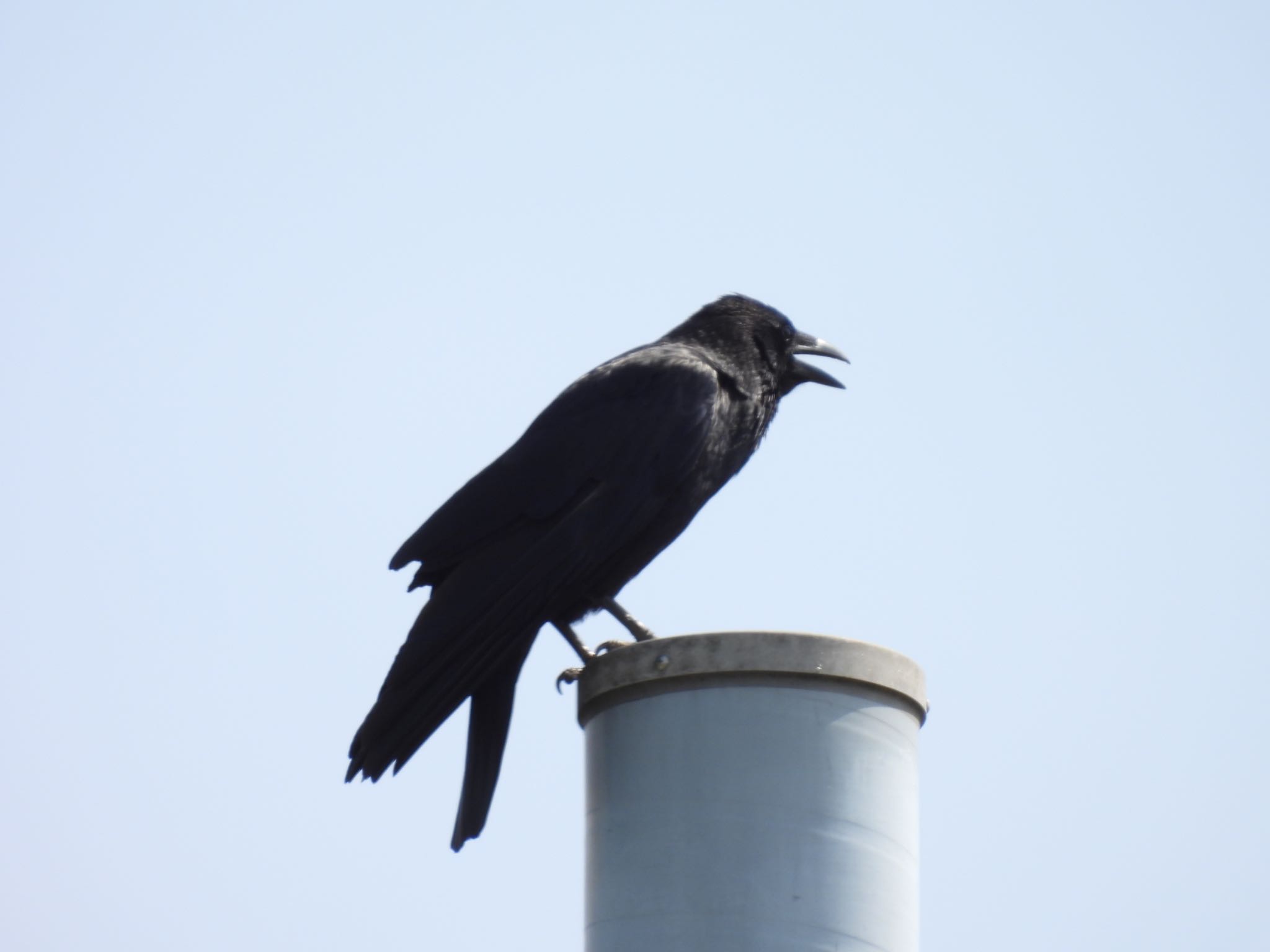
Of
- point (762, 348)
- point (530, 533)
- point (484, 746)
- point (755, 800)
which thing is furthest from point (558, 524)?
point (755, 800)

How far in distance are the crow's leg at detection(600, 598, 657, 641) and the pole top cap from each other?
6.05ft

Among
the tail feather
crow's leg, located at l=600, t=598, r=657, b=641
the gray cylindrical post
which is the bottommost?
the gray cylindrical post

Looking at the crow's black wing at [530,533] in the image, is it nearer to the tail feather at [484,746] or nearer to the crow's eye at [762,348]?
the tail feather at [484,746]

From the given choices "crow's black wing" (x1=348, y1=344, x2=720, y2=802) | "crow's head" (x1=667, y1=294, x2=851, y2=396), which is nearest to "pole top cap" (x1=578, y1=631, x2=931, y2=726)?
"crow's black wing" (x1=348, y1=344, x2=720, y2=802)

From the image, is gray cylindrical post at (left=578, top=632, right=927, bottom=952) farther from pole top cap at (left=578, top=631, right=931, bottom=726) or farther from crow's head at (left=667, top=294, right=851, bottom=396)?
crow's head at (left=667, top=294, right=851, bottom=396)

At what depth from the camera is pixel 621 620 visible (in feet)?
17.6

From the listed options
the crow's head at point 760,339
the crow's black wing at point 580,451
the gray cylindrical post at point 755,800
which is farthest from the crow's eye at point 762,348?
the gray cylindrical post at point 755,800

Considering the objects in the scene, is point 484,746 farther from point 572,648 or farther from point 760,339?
point 760,339

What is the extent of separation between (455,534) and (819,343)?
81.7 inches

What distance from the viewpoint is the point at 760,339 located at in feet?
20.6

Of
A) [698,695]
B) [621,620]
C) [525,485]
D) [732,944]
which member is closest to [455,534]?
[525,485]

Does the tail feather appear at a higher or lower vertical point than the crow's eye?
lower

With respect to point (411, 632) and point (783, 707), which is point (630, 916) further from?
point (411, 632)

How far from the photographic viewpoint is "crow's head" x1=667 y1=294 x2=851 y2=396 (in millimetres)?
6195
